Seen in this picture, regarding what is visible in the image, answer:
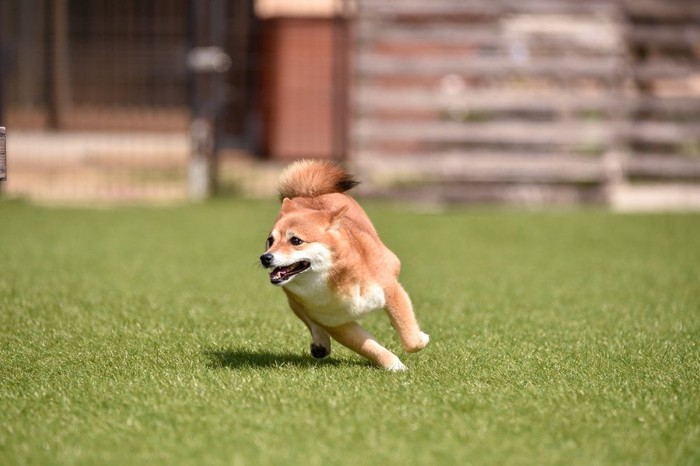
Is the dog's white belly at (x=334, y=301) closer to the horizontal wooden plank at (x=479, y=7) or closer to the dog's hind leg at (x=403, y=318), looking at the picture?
the dog's hind leg at (x=403, y=318)

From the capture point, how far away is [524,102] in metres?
13.6

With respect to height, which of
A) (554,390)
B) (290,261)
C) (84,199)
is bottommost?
(84,199)

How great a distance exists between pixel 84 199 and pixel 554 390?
9865mm

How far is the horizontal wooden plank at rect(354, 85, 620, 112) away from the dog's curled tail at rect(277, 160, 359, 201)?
8.22 metres

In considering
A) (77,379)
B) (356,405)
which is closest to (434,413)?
(356,405)

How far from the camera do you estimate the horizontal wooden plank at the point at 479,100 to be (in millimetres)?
13570

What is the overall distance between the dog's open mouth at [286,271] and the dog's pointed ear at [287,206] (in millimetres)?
345

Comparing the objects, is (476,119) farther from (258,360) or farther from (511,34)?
(258,360)

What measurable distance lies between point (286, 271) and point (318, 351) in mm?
772

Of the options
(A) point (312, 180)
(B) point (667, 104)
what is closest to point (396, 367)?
(A) point (312, 180)

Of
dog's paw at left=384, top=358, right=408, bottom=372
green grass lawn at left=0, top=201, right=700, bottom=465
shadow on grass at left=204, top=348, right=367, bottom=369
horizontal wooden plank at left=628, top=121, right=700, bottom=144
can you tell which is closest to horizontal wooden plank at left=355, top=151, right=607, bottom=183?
horizontal wooden plank at left=628, top=121, right=700, bottom=144

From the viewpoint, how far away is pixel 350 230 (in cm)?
499

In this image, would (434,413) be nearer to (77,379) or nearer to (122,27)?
(77,379)

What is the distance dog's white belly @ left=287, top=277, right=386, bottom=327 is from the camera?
475cm
